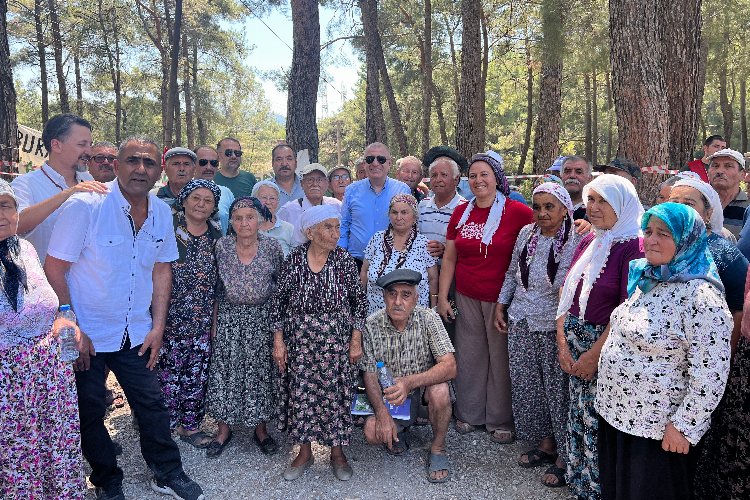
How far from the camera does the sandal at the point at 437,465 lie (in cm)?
347

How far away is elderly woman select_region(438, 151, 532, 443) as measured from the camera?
154 inches

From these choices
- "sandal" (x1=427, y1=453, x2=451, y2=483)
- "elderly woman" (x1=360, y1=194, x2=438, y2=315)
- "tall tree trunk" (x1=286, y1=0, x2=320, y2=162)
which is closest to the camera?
"sandal" (x1=427, y1=453, x2=451, y2=483)

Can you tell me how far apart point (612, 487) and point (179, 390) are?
9.74ft

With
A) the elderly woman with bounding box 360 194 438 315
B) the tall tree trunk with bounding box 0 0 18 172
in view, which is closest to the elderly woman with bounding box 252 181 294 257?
the elderly woman with bounding box 360 194 438 315

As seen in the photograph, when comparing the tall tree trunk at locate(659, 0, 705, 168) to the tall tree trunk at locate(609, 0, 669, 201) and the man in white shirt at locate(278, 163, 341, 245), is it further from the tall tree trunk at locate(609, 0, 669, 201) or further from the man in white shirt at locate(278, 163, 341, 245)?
the man in white shirt at locate(278, 163, 341, 245)

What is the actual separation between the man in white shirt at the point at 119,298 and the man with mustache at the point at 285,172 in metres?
2.01

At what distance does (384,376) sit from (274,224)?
165cm

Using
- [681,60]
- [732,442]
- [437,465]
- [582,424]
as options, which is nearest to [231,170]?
[437,465]

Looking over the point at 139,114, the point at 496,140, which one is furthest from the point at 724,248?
the point at 496,140

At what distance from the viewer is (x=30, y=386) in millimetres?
2635

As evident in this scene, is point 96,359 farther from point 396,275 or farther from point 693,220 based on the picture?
point 693,220

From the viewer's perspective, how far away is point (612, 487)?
2779 millimetres

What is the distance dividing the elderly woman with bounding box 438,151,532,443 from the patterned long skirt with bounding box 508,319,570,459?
0.26 meters

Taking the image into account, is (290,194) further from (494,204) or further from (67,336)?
(67,336)
